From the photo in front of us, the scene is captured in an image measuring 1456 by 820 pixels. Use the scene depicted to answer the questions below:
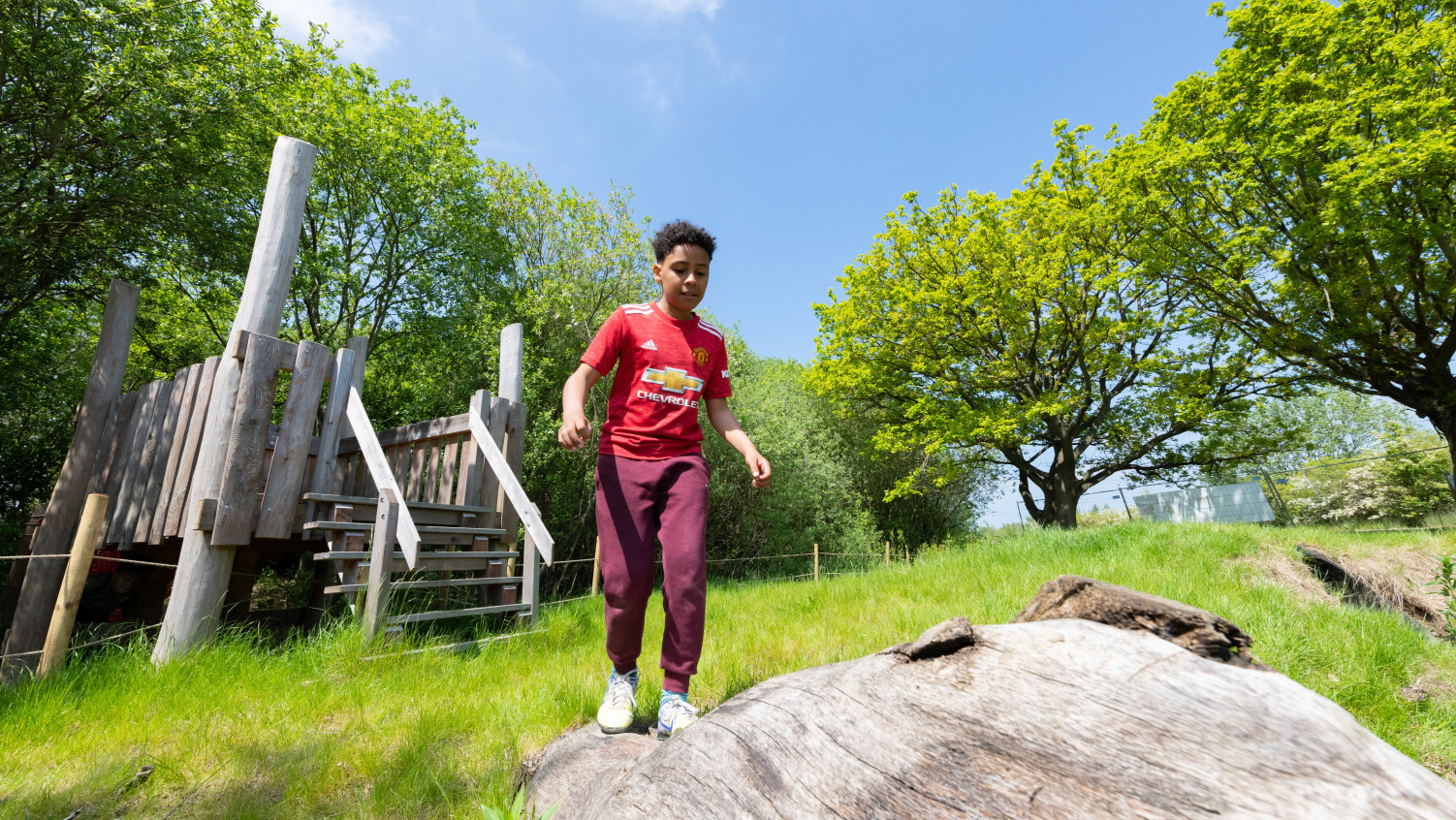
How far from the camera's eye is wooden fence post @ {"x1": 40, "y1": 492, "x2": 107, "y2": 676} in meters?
3.37

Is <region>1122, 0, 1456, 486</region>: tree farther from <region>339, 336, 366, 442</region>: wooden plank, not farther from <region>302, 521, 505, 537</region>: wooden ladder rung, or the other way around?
<region>339, 336, 366, 442</region>: wooden plank

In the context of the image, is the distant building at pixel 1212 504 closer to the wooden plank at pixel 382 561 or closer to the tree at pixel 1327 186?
the tree at pixel 1327 186

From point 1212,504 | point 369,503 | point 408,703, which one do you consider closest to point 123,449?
point 369,503

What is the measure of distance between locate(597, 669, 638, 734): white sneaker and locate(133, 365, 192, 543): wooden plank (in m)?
5.13

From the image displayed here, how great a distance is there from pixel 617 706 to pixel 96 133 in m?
10.7

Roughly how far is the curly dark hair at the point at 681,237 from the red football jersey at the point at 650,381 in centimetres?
27

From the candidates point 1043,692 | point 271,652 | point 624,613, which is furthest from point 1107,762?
point 271,652

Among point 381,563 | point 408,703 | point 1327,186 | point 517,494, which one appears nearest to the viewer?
point 408,703

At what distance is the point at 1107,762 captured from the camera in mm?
1075

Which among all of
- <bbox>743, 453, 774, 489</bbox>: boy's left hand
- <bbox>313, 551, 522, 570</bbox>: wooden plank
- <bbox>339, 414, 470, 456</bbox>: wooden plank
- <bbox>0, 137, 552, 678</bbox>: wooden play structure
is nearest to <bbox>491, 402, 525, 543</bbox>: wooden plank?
<bbox>0, 137, 552, 678</bbox>: wooden play structure

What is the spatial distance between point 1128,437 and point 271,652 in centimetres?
1758

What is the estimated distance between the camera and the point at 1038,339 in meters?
15.3

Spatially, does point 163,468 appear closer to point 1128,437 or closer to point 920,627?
point 920,627

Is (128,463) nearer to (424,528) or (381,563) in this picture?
(424,528)
